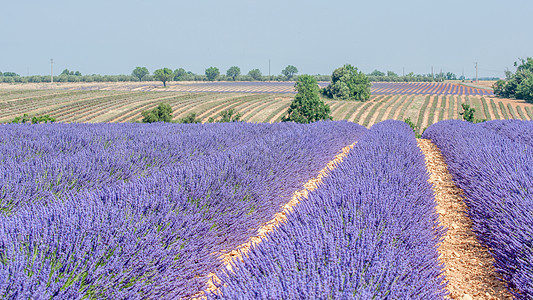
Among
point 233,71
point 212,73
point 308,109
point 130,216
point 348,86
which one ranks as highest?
point 233,71

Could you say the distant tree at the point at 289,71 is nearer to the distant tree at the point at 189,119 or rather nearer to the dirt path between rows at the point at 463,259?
the distant tree at the point at 189,119

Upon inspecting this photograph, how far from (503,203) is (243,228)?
2477mm

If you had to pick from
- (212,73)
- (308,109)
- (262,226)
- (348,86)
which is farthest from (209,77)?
(262,226)

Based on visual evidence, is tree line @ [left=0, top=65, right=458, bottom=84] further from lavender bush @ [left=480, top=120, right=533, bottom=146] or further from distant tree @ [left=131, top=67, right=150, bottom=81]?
lavender bush @ [left=480, top=120, right=533, bottom=146]

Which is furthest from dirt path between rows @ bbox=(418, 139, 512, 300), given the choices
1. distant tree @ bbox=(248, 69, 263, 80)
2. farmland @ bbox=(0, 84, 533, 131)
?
distant tree @ bbox=(248, 69, 263, 80)

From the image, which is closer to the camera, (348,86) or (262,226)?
(262,226)

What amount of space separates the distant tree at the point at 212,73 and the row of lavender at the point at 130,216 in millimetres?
100697

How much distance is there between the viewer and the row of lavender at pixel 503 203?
2488 mm

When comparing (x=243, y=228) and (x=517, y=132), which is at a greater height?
(x=517, y=132)

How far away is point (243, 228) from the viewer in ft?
10.7

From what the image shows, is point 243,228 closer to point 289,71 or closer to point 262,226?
point 262,226

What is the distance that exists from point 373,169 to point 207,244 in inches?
88.8

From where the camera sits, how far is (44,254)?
2000mm

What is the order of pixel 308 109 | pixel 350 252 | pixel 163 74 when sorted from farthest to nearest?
pixel 163 74 → pixel 308 109 → pixel 350 252
